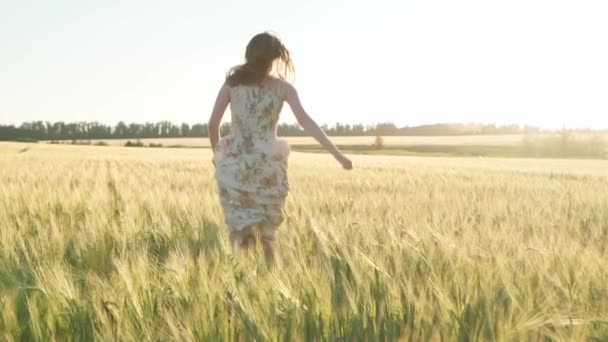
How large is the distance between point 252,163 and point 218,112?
420 millimetres

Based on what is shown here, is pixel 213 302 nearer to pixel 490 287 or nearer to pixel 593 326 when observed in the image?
pixel 490 287

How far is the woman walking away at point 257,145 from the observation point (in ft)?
11.0

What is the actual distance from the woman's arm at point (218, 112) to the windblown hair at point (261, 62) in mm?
95

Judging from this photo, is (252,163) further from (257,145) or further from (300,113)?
(300,113)

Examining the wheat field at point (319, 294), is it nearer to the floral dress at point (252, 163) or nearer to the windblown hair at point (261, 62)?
the floral dress at point (252, 163)

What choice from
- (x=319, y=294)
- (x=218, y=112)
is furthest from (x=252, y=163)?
(x=319, y=294)

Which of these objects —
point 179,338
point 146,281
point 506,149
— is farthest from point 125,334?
point 506,149

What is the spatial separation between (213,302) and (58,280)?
442 mm

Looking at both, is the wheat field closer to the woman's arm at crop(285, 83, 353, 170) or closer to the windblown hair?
the woman's arm at crop(285, 83, 353, 170)

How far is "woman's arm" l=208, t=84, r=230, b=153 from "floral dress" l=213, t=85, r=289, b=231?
0.26ft

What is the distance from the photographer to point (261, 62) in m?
3.40

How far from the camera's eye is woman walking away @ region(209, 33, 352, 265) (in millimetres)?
3361

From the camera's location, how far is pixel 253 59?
3.38 m

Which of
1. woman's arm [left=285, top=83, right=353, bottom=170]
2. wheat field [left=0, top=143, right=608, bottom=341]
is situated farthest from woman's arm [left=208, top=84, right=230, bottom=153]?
wheat field [left=0, top=143, right=608, bottom=341]
